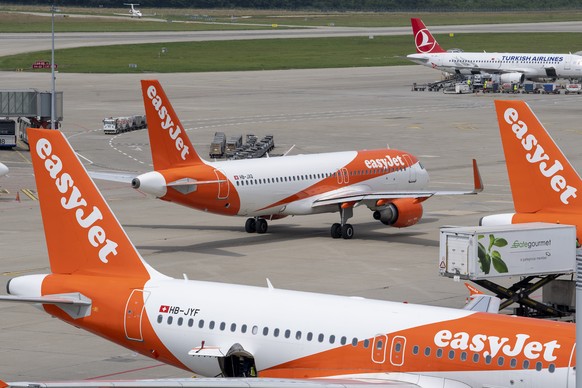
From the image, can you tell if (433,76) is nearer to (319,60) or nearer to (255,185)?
(319,60)

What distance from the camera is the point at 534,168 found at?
132ft

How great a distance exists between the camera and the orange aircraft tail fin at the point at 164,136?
5506cm

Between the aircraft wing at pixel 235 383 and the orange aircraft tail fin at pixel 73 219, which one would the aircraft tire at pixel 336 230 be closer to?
the orange aircraft tail fin at pixel 73 219

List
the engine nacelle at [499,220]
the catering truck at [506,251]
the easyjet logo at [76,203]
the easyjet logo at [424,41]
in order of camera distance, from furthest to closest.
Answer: the easyjet logo at [424,41] < the engine nacelle at [499,220] < the catering truck at [506,251] < the easyjet logo at [76,203]

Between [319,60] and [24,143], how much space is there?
3610 inches

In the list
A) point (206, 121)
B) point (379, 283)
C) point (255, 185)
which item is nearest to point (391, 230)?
point (255, 185)

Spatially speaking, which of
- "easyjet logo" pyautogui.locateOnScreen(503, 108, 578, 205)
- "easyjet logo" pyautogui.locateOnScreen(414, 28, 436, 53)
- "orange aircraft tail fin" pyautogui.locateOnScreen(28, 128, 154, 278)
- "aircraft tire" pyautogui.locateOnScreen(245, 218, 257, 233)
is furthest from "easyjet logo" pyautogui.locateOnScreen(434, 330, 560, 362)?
"easyjet logo" pyautogui.locateOnScreen(414, 28, 436, 53)

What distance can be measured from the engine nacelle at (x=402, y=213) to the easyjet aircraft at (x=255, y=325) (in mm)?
28033

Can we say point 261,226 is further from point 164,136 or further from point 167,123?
point 167,123

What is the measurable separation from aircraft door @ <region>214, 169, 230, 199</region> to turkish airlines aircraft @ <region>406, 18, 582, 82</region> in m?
96.7

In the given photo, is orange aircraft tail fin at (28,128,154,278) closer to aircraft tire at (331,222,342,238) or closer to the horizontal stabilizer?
the horizontal stabilizer

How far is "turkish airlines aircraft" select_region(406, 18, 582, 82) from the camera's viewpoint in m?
149

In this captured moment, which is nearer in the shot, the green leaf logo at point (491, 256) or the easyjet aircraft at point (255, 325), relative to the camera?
the easyjet aircraft at point (255, 325)

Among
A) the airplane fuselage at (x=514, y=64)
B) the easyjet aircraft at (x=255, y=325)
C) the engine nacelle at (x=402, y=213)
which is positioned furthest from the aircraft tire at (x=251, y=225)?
the airplane fuselage at (x=514, y=64)
